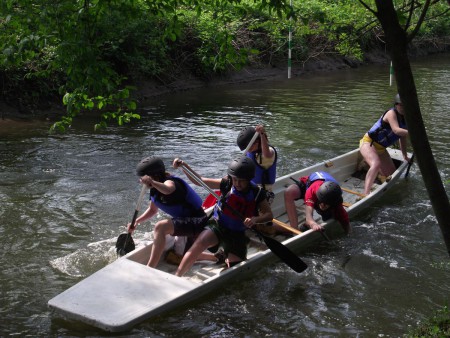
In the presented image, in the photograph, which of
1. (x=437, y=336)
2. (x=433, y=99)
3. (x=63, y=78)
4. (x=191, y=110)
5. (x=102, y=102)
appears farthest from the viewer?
(x=433, y=99)

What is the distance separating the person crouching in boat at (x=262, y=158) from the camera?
7.45m

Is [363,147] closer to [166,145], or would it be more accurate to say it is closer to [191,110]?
[166,145]

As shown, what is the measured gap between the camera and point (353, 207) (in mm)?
8195

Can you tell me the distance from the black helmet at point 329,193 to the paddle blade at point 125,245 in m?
2.35

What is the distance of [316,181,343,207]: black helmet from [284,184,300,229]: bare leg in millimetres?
730

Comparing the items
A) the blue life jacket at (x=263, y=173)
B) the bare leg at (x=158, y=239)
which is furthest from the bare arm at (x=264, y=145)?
the bare leg at (x=158, y=239)

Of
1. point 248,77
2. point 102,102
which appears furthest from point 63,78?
point 102,102

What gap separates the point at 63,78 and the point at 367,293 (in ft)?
35.9

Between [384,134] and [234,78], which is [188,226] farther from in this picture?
[234,78]

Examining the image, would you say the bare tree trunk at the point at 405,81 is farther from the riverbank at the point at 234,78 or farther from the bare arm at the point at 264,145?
the riverbank at the point at 234,78

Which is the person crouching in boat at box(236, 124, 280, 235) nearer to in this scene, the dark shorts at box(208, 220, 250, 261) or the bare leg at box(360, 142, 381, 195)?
the dark shorts at box(208, 220, 250, 261)

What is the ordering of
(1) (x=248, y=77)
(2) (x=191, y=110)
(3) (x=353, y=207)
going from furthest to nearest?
(1) (x=248, y=77) → (2) (x=191, y=110) → (3) (x=353, y=207)

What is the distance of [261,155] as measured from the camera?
7559mm

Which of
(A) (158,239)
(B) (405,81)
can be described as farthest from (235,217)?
(B) (405,81)
